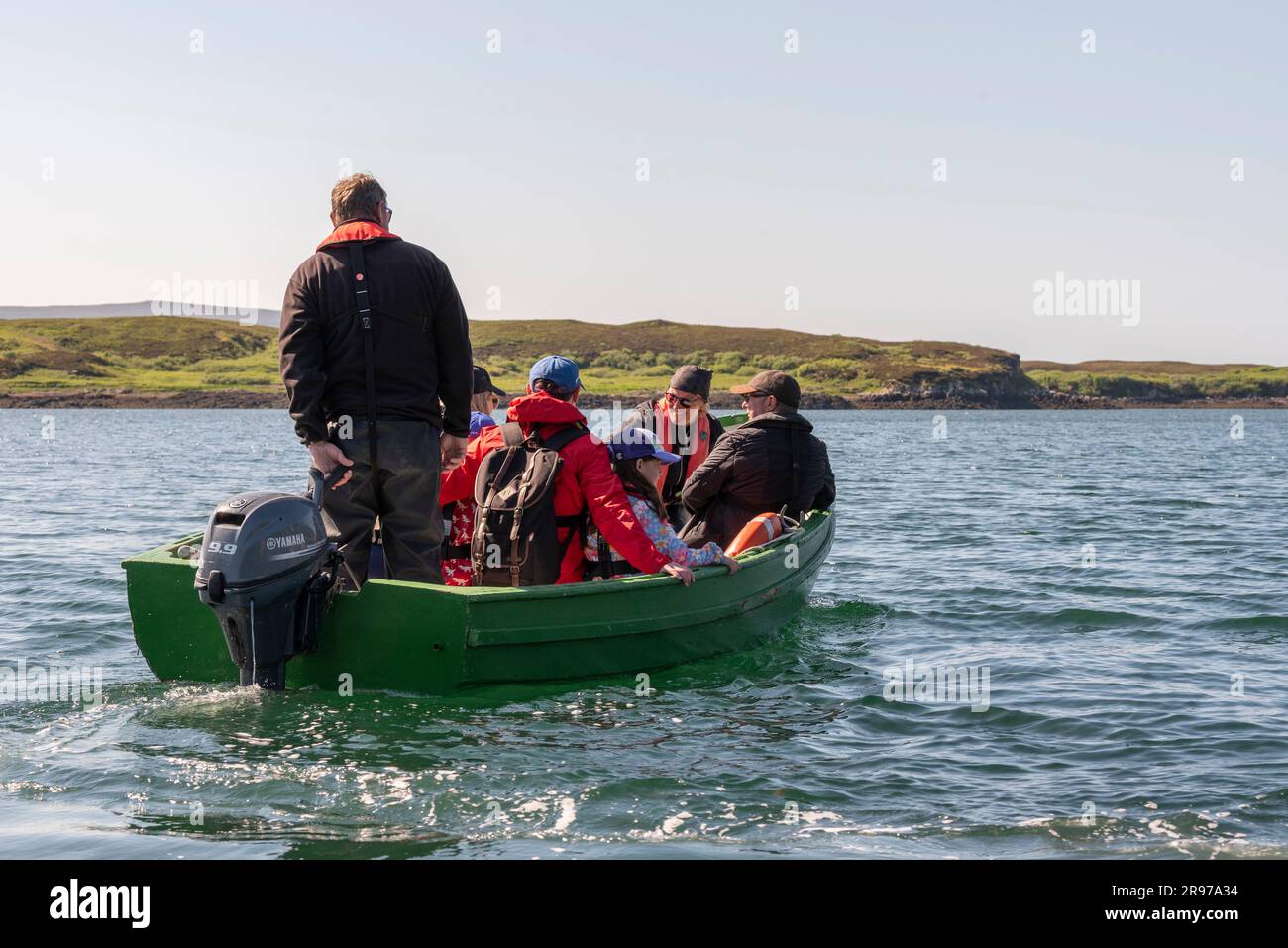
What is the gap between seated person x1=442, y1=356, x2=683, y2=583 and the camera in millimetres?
7652

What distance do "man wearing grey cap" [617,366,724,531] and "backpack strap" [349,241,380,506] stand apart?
11.4 ft

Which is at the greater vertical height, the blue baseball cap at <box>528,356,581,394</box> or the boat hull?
the blue baseball cap at <box>528,356,581,394</box>

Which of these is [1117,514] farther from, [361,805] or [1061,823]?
[361,805]

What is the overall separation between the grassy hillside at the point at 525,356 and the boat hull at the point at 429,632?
10557 centimetres

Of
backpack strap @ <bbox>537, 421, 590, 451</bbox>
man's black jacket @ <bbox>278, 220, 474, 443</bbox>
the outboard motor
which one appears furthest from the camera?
backpack strap @ <bbox>537, 421, 590, 451</bbox>

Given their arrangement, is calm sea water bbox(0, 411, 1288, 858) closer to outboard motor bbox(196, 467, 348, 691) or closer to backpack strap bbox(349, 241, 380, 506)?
outboard motor bbox(196, 467, 348, 691)

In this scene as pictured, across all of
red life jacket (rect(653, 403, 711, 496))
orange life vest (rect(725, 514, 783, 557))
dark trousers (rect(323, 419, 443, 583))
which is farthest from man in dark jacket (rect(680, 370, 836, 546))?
dark trousers (rect(323, 419, 443, 583))

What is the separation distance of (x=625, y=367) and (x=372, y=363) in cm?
15375

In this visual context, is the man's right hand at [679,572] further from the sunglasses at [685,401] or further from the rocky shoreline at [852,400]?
the rocky shoreline at [852,400]

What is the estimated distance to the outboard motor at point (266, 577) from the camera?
6.59 metres

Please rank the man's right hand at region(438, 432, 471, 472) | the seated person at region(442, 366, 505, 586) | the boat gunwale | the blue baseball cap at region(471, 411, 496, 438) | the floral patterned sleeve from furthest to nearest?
the blue baseball cap at region(471, 411, 496, 438)
the seated person at region(442, 366, 505, 586)
the floral patterned sleeve
the man's right hand at region(438, 432, 471, 472)
the boat gunwale

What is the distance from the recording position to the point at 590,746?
683 centimetres
